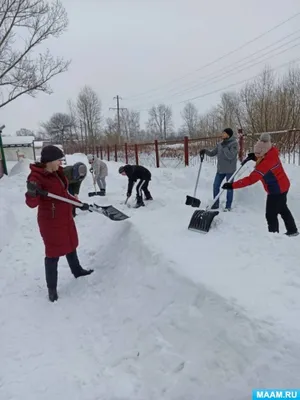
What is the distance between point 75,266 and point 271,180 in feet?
9.09

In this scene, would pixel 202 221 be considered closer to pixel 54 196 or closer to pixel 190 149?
pixel 54 196

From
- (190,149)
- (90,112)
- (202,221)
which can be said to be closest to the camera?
(202,221)

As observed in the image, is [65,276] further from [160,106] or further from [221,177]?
[160,106]

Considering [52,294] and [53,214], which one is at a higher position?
[53,214]

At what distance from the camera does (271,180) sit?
4098mm

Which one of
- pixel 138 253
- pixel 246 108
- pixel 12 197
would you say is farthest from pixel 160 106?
pixel 138 253

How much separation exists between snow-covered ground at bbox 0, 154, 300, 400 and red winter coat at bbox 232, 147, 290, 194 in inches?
22.9

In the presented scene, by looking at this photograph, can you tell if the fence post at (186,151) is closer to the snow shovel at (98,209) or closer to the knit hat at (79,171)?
the knit hat at (79,171)

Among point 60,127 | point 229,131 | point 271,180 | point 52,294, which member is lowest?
point 52,294

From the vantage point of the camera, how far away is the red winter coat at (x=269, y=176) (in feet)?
13.2

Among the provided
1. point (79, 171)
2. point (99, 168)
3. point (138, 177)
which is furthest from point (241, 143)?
point (79, 171)

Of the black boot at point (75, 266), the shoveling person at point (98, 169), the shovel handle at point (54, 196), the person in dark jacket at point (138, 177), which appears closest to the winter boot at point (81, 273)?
the black boot at point (75, 266)

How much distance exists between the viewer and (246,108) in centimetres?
1706

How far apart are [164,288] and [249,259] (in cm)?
88
